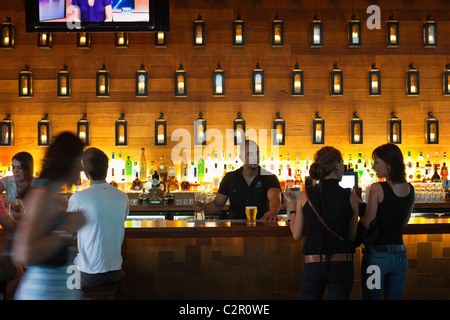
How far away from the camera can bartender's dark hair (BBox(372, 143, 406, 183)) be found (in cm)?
286

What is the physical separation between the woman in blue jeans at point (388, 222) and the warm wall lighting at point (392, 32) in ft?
13.1

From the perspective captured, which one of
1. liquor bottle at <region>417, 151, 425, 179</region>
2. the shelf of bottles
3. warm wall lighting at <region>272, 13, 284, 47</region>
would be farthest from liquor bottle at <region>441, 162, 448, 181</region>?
warm wall lighting at <region>272, 13, 284, 47</region>

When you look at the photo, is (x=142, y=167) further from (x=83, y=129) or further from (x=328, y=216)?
(x=328, y=216)

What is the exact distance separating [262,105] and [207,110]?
0.68 m

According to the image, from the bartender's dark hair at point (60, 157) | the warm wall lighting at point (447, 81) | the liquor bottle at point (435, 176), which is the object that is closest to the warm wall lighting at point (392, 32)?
the warm wall lighting at point (447, 81)

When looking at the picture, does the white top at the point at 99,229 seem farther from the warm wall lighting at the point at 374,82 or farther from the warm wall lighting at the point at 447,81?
the warm wall lighting at the point at 447,81

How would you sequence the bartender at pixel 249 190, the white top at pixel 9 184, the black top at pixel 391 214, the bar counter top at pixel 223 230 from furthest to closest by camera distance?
the white top at pixel 9 184 < the bartender at pixel 249 190 < the bar counter top at pixel 223 230 < the black top at pixel 391 214

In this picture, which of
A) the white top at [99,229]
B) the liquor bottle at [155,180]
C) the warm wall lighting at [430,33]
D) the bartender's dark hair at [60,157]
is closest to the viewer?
the bartender's dark hair at [60,157]

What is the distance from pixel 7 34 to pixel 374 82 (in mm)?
4499

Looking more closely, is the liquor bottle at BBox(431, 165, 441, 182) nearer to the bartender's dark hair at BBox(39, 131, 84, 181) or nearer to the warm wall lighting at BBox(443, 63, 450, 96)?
the warm wall lighting at BBox(443, 63, 450, 96)

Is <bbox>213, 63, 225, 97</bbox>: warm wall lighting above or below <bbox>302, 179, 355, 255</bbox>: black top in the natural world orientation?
above

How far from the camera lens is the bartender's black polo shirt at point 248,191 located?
4.21m

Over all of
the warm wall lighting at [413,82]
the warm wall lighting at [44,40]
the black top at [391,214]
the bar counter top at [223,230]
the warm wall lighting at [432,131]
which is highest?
the warm wall lighting at [44,40]

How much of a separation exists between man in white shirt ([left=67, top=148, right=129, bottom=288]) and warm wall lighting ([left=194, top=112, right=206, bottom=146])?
3723 mm
